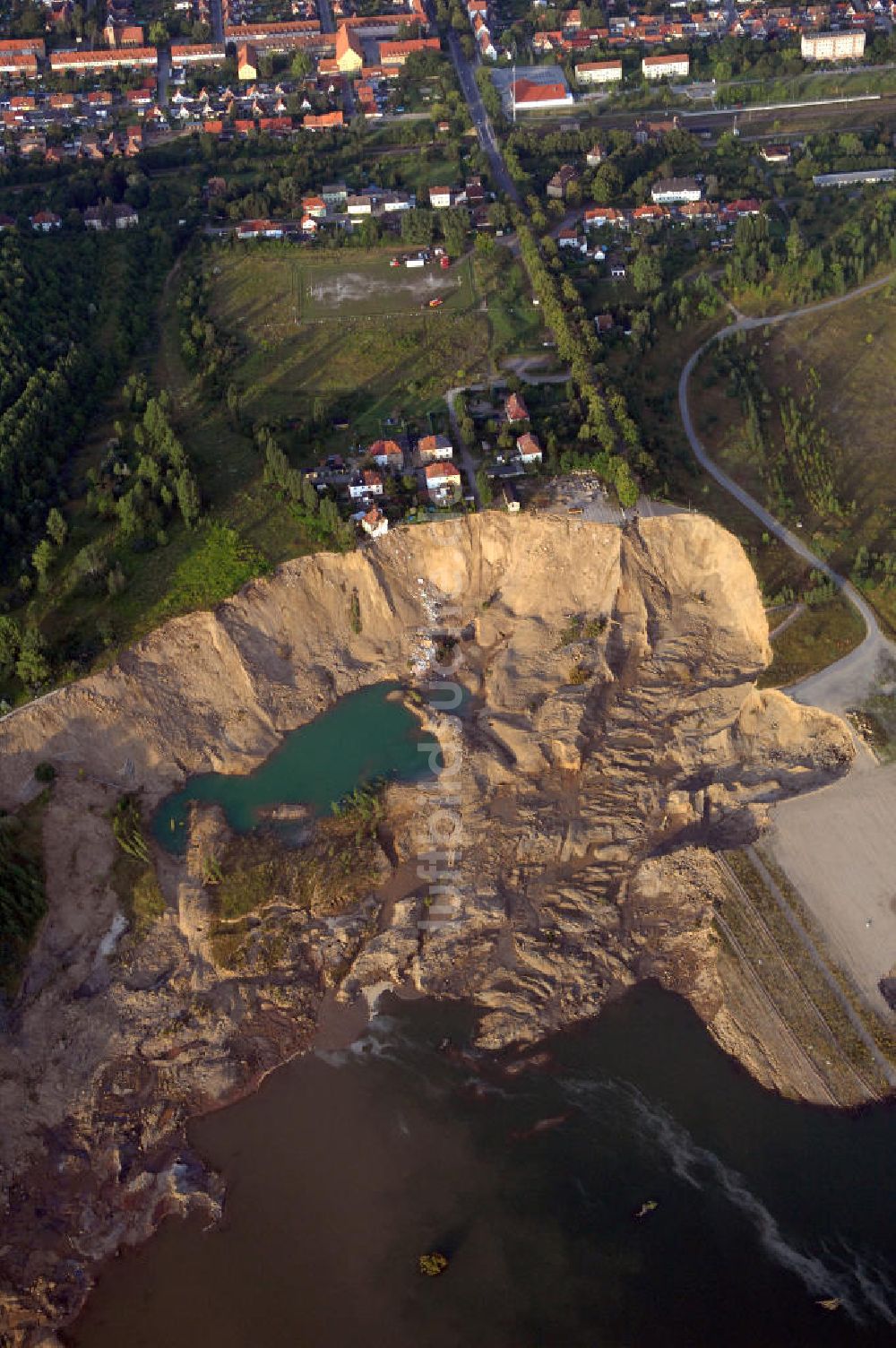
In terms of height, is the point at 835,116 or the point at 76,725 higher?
the point at 835,116

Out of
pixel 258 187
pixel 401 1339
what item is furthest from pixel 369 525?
pixel 258 187

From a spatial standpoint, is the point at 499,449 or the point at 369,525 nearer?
the point at 369,525

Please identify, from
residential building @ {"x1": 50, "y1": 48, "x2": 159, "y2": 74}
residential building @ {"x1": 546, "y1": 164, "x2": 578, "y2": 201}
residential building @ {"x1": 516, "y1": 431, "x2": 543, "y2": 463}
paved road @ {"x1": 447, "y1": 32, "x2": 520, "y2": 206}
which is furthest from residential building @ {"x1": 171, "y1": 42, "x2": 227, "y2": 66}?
residential building @ {"x1": 516, "y1": 431, "x2": 543, "y2": 463}

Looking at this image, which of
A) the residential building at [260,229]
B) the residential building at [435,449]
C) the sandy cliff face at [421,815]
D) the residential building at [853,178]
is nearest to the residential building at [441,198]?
the residential building at [260,229]

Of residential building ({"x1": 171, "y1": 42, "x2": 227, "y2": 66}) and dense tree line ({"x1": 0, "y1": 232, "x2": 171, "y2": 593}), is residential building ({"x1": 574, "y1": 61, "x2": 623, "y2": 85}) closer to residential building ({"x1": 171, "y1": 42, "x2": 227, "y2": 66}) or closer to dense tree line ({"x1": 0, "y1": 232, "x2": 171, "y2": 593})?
residential building ({"x1": 171, "y1": 42, "x2": 227, "y2": 66})

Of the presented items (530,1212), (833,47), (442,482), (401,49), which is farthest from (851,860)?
(401,49)

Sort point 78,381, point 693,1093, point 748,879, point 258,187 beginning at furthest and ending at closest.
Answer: point 258,187
point 78,381
point 748,879
point 693,1093

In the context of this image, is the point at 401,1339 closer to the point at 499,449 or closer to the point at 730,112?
the point at 499,449

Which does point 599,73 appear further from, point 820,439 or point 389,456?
point 389,456
